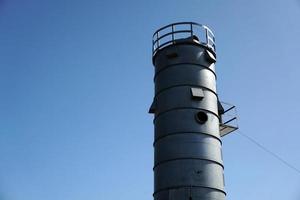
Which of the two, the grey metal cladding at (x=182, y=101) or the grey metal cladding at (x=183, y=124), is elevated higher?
the grey metal cladding at (x=182, y=101)

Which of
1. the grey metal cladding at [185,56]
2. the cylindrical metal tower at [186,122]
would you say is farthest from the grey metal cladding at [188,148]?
the grey metal cladding at [185,56]

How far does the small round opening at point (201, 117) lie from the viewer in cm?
1777

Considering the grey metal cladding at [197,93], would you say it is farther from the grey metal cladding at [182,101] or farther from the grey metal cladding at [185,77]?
the grey metal cladding at [185,77]

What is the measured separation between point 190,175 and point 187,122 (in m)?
2.32

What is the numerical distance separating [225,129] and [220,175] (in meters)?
3.37

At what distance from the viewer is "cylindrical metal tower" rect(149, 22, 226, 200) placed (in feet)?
54.7

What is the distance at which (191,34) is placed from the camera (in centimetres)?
1994

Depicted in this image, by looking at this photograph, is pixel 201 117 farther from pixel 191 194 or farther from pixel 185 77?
pixel 191 194

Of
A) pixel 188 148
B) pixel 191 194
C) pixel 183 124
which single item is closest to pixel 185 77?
pixel 183 124

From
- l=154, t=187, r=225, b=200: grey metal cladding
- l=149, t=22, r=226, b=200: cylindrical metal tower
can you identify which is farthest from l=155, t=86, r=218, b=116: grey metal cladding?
l=154, t=187, r=225, b=200: grey metal cladding

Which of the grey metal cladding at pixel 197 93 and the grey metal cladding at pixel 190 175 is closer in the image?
the grey metal cladding at pixel 190 175

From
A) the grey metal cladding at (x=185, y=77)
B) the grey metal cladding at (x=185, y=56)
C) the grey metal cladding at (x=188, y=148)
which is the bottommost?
the grey metal cladding at (x=188, y=148)

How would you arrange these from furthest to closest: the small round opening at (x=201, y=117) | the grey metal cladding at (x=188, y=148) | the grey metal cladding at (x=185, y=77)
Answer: the grey metal cladding at (x=185, y=77) → the small round opening at (x=201, y=117) → the grey metal cladding at (x=188, y=148)

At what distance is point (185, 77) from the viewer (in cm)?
1855
